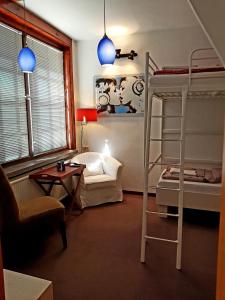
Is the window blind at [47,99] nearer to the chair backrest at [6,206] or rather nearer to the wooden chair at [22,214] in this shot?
the wooden chair at [22,214]

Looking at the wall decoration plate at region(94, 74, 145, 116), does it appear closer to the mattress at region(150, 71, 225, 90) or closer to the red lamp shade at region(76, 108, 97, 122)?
the red lamp shade at region(76, 108, 97, 122)

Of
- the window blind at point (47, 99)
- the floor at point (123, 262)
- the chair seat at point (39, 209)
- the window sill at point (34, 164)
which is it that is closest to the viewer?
the floor at point (123, 262)

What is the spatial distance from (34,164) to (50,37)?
1917mm

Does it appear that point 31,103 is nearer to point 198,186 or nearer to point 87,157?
point 87,157

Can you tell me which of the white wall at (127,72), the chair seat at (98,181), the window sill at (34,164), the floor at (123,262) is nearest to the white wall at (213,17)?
the floor at (123,262)

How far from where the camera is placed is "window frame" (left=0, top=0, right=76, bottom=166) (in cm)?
283

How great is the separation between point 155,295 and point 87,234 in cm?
116

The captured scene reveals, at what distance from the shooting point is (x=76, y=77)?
4352 mm

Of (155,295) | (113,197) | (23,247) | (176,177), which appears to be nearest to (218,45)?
(155,295)

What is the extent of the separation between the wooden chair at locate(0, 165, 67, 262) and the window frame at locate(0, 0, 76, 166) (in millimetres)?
832

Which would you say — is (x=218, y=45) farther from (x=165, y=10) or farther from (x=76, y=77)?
(x=76, y=77)

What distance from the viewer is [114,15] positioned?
3.18m

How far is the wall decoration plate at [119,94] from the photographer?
4.03 m

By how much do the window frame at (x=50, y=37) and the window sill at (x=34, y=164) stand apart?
0.08 m
